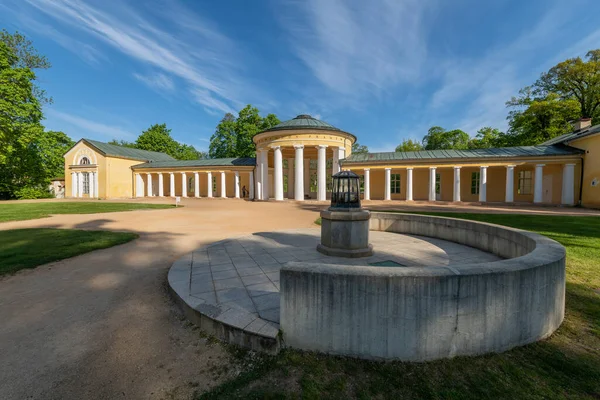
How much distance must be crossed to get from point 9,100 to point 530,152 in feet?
164

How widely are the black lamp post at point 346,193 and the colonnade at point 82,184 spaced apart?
44061mm

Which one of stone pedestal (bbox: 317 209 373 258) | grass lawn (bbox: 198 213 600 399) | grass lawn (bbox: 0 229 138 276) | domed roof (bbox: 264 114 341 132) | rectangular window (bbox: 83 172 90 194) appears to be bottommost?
grass lawn (bbox: 198 213 600 399)

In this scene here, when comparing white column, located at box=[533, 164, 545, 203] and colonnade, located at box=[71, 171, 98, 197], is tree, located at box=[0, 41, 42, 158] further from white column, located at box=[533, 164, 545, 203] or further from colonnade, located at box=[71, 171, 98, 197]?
white column, located at box=[533, 164, 545, 203]

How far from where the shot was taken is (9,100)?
79.9 ft

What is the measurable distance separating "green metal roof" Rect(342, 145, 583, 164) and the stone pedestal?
23450mm

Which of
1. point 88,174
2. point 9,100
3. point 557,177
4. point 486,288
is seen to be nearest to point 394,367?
point 486,288

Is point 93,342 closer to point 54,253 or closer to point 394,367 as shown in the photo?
point 394,367

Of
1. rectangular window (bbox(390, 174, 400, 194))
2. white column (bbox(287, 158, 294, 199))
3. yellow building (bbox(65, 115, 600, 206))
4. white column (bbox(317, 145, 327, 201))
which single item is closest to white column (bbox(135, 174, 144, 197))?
yellow building (bbox(65, 115, 600, 206))

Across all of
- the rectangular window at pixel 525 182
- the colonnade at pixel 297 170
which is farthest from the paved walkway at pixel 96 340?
the rectangular window at pixel 525 182

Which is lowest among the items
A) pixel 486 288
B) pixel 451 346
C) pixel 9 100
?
pixel 451 346

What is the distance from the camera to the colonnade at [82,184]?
124ft

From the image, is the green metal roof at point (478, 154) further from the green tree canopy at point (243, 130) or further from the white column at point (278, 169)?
the green tree canopy at point (243, 130)

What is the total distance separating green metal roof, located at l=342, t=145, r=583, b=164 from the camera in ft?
76.6

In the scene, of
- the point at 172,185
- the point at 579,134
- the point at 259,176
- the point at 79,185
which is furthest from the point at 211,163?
the point at 579,134
